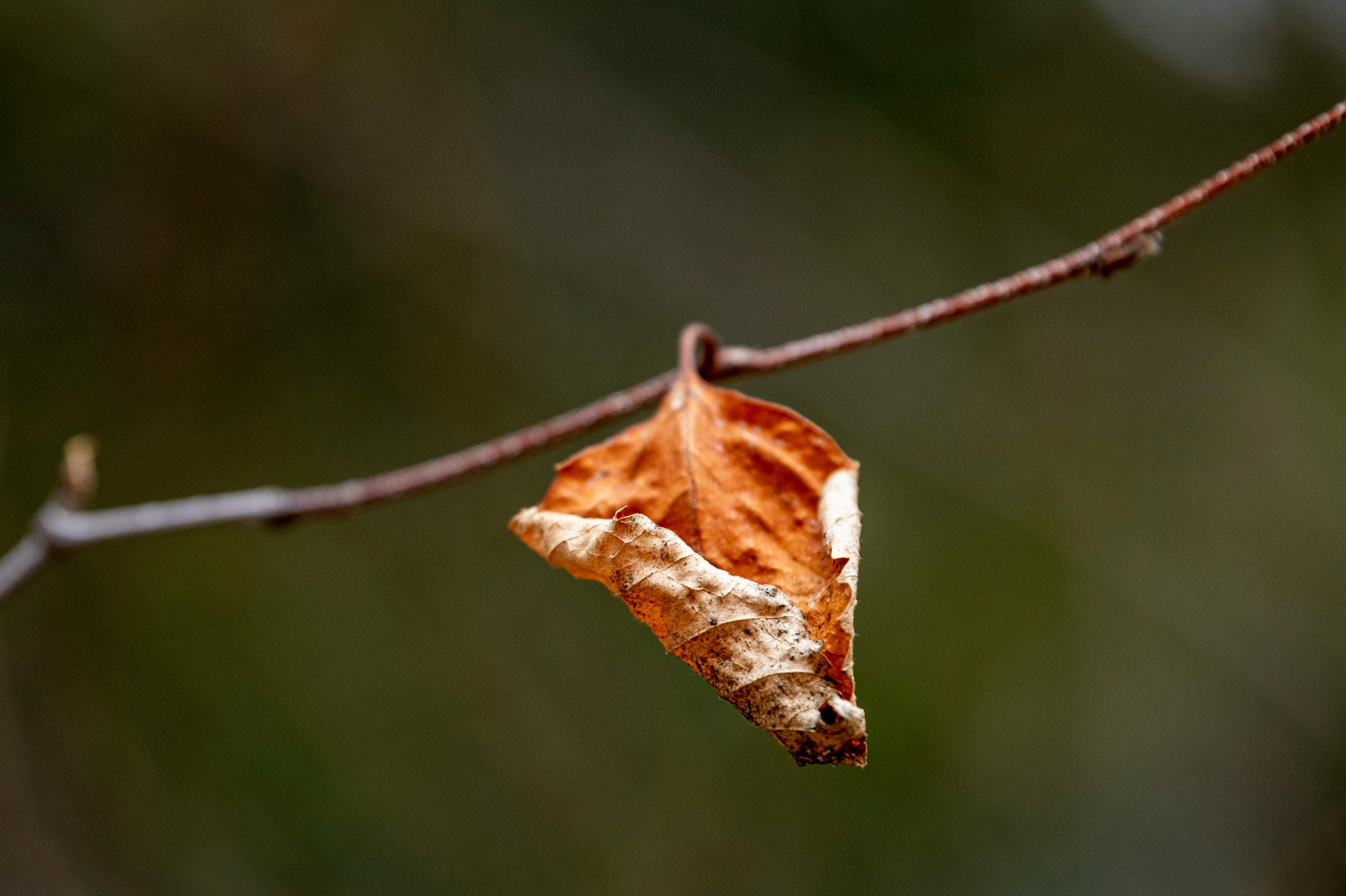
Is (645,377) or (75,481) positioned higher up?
(645,377)

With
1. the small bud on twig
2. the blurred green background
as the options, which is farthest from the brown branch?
the blurred green background

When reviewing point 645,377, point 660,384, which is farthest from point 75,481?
point 645,377

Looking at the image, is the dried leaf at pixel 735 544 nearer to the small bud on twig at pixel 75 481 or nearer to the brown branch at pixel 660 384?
the brown branch at pixel 660 384

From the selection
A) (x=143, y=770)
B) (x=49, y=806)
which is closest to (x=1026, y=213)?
(x=143, y=770)

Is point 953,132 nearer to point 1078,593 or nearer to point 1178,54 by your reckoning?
point 1178,54

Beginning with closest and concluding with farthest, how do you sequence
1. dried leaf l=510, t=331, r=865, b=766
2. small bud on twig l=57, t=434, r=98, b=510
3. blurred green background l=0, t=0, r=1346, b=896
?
1. dried leaf l=510, t=331, r=865, b=766
2. small bud on twig l=57, t=434, r=98, b=510
3. blurred green background l=0, t=0, r=1346, b=896

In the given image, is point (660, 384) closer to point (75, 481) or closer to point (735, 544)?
point (735, 544)

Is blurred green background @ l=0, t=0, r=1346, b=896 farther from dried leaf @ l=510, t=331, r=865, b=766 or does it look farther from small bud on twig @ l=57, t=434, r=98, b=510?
dried leaf @ l=510, t=331, r=865, b=766
